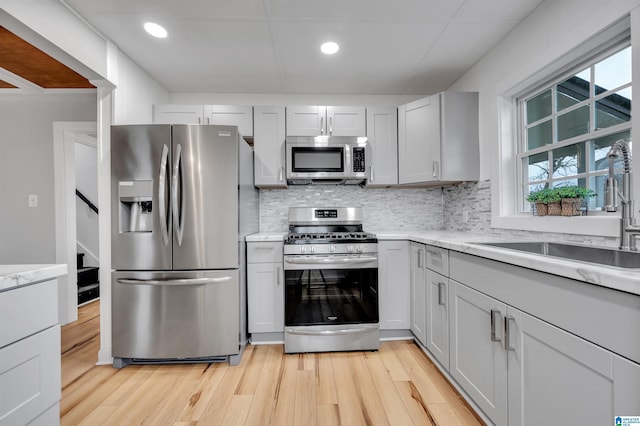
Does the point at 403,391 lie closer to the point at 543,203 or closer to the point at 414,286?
the point at 414,286

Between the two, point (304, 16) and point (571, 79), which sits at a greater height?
point (304, 16)

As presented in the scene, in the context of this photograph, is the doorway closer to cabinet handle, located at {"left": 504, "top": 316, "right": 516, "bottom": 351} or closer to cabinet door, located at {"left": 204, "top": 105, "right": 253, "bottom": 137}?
cabinet door, located at {"left": 204, "top": 105, "right": 253, "bottom": 137}

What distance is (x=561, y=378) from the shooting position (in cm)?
102

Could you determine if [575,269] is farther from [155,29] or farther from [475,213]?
[155,29]

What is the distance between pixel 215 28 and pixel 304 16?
629 mm

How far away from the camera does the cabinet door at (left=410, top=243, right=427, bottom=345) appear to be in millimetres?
2281

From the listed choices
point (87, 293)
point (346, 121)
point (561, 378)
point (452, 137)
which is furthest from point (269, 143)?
point (87, 293)

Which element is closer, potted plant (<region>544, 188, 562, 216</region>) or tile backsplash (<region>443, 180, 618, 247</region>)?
potted plant (<region>544, 188, 562, 216</region>)

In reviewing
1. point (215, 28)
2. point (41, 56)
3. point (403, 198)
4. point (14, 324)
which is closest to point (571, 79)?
point (403, 198)

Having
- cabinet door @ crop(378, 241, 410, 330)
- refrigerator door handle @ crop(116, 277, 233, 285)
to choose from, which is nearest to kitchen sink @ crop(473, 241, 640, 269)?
cabinet door @ crop(378, 241, 410, 330)

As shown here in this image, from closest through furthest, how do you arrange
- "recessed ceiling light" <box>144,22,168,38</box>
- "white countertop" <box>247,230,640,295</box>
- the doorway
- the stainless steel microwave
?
"white countertop" <box>247,230,640,295</box> < "recessed ceiling light" <box>144,22,168,38</box> < the stainless steel microwave < the doorway

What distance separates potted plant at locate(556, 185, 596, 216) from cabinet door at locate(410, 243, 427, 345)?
2.93ft

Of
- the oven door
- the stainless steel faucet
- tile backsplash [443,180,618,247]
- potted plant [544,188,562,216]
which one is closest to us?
the stainless steel faucet

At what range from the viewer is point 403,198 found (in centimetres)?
328
